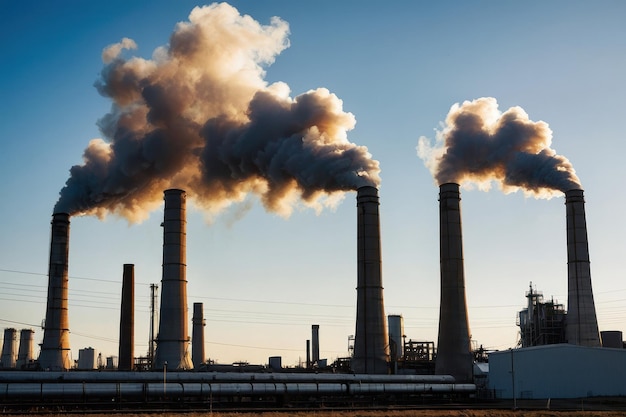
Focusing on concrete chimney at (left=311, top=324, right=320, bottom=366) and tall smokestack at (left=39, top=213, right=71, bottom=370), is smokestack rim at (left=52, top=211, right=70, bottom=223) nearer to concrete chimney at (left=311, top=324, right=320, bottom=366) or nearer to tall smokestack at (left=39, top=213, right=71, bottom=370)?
tall smokestack at (left=39, top=213, right=71, bottom=370)

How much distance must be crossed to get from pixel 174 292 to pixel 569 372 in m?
27.2

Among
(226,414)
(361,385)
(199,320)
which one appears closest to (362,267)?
(361,385)

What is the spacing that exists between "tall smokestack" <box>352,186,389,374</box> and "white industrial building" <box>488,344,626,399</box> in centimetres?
928

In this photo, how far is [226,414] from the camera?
38.7 metres

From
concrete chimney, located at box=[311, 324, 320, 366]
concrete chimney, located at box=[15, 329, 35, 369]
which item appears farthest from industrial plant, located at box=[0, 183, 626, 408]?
concrete chimney, located at box=[15, 329, 35, 369]

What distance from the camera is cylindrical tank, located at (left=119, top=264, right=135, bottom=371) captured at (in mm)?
67812

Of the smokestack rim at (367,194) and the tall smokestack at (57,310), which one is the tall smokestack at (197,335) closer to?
the tall smokestack at (57,310)

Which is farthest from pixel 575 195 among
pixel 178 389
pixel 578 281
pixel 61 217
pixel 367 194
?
pixel 61 217

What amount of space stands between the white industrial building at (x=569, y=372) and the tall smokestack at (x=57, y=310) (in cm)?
3240

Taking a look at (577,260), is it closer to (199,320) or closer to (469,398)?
(469,398)

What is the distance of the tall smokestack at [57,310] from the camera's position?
61.5 m

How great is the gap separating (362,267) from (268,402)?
14762 millimetres

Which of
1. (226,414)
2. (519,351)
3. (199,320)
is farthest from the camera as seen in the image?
(199,320)

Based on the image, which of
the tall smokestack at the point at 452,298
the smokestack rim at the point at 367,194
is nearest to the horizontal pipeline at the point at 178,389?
the tall smokestack at the point at 452,298
